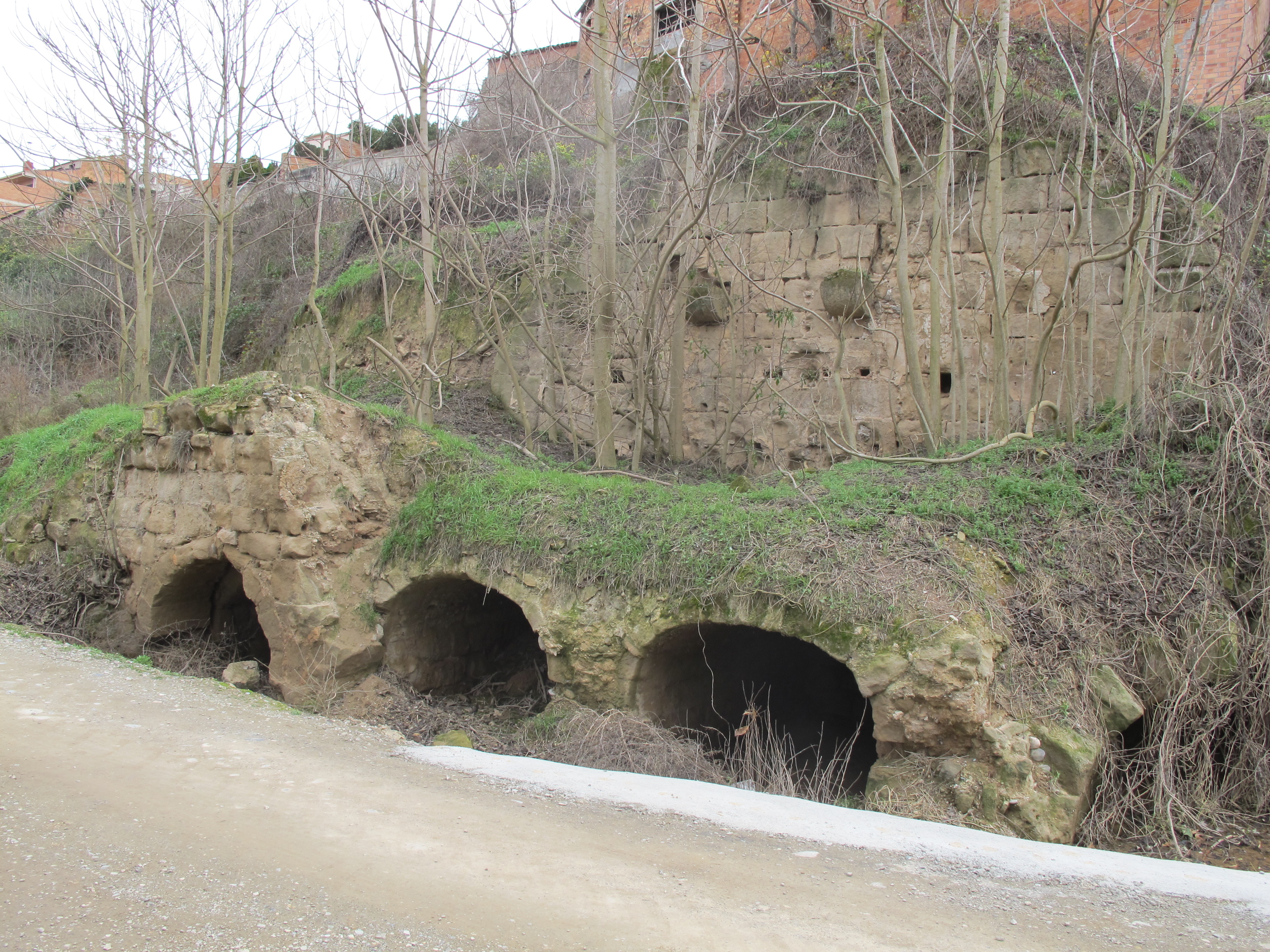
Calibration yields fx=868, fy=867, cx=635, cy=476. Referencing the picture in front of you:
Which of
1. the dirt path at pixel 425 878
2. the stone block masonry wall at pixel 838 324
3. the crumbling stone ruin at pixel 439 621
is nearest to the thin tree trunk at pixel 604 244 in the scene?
the stone block masonry wall at pixel 838 324

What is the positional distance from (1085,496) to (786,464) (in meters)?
4.02

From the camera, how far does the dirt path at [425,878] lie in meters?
2.92

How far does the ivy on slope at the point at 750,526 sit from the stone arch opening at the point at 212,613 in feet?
7.52

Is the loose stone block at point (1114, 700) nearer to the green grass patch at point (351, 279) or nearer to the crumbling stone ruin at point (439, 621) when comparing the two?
the crumbling stone ruin at point (439, 621)

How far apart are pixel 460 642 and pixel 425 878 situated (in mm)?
5182

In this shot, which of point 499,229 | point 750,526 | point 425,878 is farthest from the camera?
point 499,229

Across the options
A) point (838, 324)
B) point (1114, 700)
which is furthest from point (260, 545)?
point (1114, 700)

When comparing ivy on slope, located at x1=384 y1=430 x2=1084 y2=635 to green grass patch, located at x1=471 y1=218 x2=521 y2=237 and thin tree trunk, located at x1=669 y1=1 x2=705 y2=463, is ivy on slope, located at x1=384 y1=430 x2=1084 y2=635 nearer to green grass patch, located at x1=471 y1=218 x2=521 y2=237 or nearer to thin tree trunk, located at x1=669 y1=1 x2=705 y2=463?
thin tree trunk, located at x1=669 y1=1 x2=705 y2=463

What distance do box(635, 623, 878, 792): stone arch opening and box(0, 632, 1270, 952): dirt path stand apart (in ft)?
8.26

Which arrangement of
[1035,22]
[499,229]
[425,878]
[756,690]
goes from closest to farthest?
1. [425,878]
2. [756,690]
3. [1035,22]
4. [499,229]

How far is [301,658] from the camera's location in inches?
285

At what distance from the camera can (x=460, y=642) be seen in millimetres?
8406

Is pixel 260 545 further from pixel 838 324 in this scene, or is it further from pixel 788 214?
pixel 788 214

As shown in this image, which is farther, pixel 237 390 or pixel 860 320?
pixel 860 320
